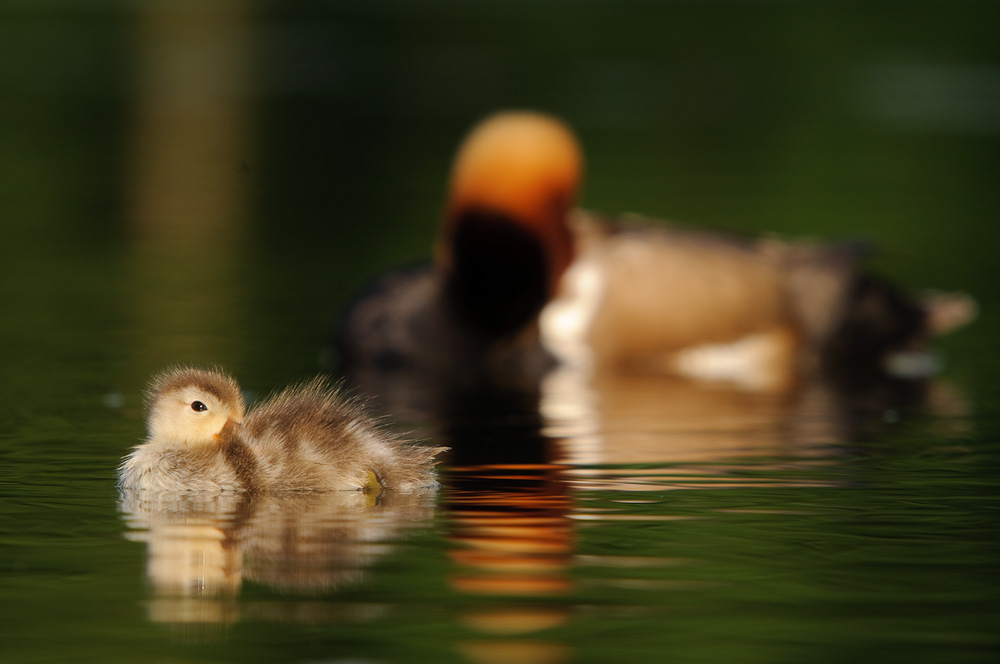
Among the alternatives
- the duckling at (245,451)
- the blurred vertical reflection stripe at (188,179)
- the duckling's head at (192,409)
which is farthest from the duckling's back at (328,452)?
the blurred vertical reflection stripe at (188,179)

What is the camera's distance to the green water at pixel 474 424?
5488mm

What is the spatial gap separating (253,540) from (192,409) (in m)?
0.87

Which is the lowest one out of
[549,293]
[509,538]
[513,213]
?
[509,538]

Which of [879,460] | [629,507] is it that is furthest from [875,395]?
[629,507]

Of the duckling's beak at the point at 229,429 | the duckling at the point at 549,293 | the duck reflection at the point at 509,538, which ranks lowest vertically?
the duck reflection at the point at 509,538

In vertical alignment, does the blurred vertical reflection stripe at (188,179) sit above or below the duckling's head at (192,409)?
above

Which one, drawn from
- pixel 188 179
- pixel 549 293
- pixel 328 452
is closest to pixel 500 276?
pixel 549 293

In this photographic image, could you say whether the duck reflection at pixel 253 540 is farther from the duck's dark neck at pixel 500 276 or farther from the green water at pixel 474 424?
the duck's dark neck at pixel 500 276

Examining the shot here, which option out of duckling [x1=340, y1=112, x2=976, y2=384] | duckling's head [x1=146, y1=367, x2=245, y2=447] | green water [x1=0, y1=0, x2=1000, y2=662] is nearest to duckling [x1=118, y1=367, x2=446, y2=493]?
duckling's head [x1=146, y1=367, x2=245, y2=447]

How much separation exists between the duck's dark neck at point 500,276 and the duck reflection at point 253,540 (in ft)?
13.0

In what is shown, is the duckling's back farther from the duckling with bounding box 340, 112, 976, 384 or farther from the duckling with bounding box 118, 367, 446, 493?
the duckling with bounding box 340, 112, 976, 384

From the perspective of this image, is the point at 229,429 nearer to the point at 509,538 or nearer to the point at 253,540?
the point at 253,540

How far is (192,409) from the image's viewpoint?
7.10 metres

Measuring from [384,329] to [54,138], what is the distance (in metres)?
15.0
